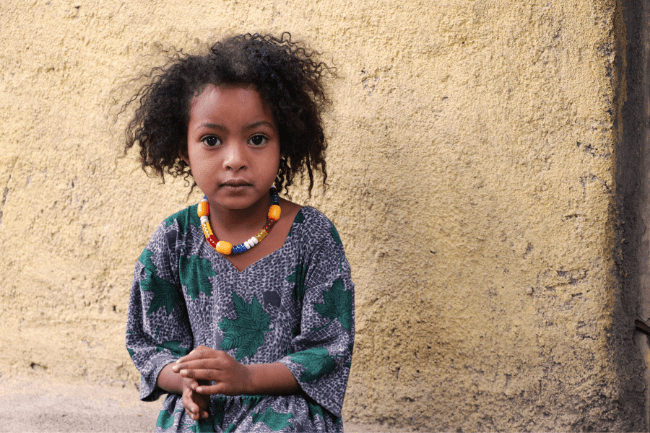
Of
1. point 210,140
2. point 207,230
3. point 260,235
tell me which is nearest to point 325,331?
point 260,235

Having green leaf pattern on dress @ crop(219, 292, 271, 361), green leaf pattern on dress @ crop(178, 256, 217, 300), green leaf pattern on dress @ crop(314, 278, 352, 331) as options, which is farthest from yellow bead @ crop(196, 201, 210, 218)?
green leaf pattern on dress @ crop(314, 278, 352, 331)

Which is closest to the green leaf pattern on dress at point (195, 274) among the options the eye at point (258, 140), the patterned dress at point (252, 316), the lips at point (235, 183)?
the patterned dress at point (252, 316)

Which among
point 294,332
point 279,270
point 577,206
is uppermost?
point 577,206

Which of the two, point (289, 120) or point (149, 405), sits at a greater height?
point (289, 120)

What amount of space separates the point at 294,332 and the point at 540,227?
81cm

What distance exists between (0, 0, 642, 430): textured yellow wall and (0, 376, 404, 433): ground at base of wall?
141 mm

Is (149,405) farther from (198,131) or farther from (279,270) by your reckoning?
(198,131)

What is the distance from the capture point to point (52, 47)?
2.17 m

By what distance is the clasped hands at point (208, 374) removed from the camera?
1.22 m

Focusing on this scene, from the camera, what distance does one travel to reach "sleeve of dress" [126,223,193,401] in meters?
1.46

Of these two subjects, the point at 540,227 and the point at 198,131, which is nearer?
the point at 198,131

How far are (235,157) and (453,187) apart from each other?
2.51ft

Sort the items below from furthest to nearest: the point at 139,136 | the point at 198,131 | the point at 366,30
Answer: the point at 366,30, the point at 139,136, the point at 198,131

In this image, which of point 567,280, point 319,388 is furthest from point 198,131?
point 567,280
